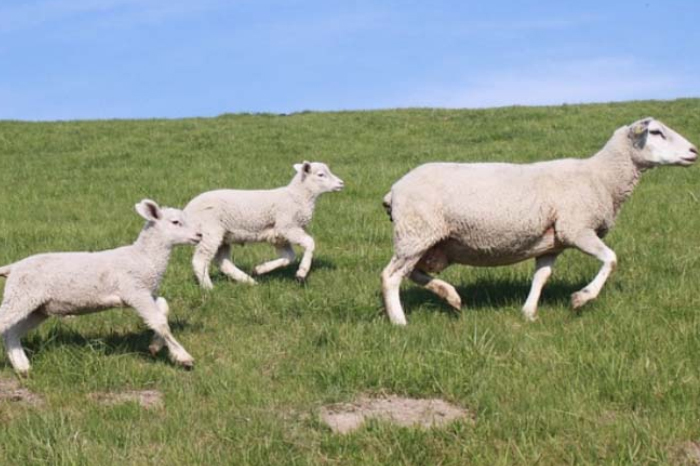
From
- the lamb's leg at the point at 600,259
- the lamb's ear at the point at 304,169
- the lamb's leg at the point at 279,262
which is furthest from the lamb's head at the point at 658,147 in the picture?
the lamb's leg at the point at 279,262

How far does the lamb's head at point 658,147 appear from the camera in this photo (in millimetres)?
7199

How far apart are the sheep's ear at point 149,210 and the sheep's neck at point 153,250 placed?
0.08 meters

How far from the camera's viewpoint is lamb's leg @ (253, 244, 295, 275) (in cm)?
924

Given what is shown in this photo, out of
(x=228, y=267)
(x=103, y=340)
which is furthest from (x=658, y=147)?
(x=103, y=340)

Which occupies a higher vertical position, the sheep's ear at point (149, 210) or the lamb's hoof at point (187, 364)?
the sheep's ear at point (149, 210)

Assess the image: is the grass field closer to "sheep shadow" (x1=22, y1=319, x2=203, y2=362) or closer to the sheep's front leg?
"sheep shadow" (x1=22, y1=319, x2=203, y2=362)

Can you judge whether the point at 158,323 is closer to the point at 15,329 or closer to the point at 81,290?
the point at 81,290

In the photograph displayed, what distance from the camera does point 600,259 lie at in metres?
6.86

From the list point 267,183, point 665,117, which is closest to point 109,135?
point 267,183

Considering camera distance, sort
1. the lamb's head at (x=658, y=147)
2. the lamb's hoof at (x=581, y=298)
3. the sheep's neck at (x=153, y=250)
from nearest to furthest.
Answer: the sheep's neck at (x=153, y=250), the lamb's hoof at (x=581, y=298), the lamb's head at (x=658, y=147)

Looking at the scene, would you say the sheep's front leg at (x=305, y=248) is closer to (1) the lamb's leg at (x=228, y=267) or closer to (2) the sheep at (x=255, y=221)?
(2) the sheep at (x=255, y=221)

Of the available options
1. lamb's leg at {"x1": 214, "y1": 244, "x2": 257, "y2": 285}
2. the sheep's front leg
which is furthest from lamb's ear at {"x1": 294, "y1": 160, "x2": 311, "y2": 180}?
lamb's leg at {"x1": 214, "y1": 244, "x2": 257, "y2": 285}

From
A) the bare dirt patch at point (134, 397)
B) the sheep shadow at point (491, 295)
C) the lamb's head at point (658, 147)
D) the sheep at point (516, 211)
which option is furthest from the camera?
the sheep shadow at point (491, 295)

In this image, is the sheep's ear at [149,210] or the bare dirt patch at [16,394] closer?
the bare dirt patch at [16,394]
